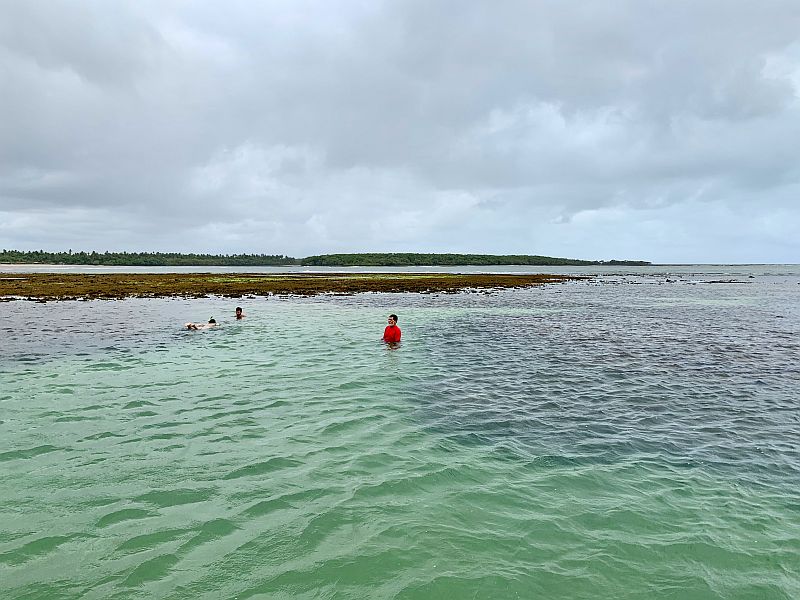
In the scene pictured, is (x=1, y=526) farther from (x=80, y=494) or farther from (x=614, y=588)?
(x=614, y=588)

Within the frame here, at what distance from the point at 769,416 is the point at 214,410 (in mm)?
16056

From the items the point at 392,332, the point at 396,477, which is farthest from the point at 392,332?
the point at 396,477

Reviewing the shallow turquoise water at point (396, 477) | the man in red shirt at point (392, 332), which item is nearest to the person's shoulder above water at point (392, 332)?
the man in red shirt at point (392, 332)

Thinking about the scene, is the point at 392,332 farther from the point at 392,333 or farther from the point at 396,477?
the point at 396,477

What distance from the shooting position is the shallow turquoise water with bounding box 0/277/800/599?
6473 mm

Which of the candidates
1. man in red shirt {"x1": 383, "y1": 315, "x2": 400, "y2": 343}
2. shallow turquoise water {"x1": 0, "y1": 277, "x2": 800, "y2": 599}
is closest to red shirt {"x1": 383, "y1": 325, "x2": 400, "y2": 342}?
man in red shirt {"x1": 383, "y1": 315, "x2": 400, "y2": 343}

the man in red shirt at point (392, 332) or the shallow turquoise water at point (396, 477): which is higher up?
the man in red shirt at point (392, 332)

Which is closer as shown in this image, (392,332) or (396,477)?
(396,477)

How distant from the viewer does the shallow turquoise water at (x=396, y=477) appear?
6473mm

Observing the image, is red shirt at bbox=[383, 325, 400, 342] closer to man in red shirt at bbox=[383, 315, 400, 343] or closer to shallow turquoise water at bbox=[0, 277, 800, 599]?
man in red shirt at bbox=[383, 315, 400, 343]

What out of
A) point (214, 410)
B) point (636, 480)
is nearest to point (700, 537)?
point (636, 480)

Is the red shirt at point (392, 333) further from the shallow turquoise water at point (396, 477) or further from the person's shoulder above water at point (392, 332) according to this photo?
the shallow turquoise water at point (396, 477)

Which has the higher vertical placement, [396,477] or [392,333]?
[392,333]

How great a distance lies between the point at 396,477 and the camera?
375 inches
